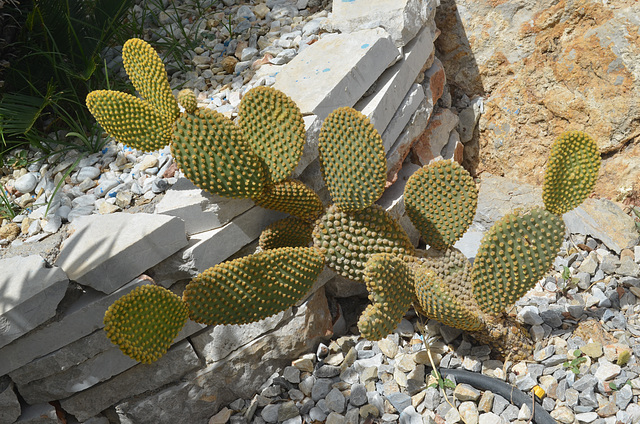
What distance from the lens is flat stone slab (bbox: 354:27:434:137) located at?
2.44m

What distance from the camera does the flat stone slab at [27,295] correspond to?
5.99ft

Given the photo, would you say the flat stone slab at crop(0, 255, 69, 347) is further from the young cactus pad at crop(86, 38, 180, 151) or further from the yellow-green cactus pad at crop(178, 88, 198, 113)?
the yellow-green cactus pad at crop(178, 88, 198, 113)

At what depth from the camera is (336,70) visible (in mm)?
2385

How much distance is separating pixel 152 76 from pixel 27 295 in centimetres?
79

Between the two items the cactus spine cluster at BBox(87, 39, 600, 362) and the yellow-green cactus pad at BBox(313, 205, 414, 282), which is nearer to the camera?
the cactus spine cluster at BBox(87, 39, 600, 362)

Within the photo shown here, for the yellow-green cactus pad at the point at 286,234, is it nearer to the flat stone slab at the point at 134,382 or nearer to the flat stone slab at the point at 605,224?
the flat stone slab at the point at 134,382

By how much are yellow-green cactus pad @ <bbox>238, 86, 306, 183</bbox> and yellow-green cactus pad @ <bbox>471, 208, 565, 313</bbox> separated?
0.70m

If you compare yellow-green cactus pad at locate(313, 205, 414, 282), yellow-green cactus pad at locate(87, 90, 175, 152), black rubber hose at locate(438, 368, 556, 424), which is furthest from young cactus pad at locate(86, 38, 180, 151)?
black rubber hose at locate(438, 368, 556, 424)

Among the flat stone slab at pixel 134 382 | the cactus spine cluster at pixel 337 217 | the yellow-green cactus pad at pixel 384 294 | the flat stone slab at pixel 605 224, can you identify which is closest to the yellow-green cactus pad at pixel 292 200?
the cactus spine cluster at pixel 337 217

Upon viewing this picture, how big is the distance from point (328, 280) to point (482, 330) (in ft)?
2.05

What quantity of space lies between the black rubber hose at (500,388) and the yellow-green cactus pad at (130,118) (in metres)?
1.32

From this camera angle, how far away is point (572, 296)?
245 cm

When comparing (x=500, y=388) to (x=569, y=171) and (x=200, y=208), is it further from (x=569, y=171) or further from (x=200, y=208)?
(x=200, y=208)

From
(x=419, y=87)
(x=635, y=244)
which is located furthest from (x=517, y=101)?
(x=635, y=244)
